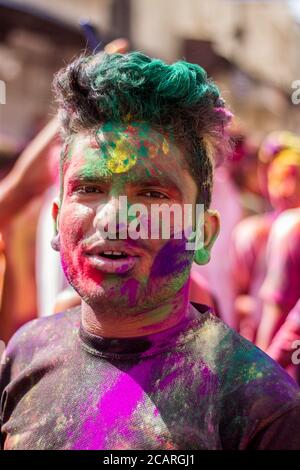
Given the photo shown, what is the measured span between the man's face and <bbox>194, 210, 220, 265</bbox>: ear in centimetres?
10

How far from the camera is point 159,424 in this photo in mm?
1713

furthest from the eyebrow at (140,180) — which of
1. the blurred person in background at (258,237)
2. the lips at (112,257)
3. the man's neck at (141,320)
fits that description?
the blurred person in background at (258,237)

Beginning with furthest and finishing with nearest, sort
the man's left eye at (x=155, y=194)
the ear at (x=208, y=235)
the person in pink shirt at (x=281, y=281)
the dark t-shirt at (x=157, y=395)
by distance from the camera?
the person in pink shirt at (x=281, y=281), the ear at (x=208, y=235), the man's left eye at (x=155, y=194), the dark t-shirt at (x=157, y=395)

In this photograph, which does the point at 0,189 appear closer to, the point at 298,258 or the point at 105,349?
the point at 298,258

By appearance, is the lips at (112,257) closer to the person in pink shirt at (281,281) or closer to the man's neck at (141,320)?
the man's neck at (141,320)

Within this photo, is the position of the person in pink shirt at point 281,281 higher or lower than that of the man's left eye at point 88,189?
lower

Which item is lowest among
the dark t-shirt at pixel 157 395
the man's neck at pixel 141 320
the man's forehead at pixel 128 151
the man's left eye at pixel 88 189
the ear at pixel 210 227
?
the dark t-shirt at pixel 157 395

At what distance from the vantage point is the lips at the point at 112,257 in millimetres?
1740

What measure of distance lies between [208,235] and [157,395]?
0.48 metres

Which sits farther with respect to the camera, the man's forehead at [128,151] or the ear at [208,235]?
the ear at [208,235]

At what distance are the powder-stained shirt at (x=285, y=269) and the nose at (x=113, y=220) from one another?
1.45 m

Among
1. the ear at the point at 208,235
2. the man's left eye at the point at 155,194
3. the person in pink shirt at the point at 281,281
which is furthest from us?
the person in pink shirt at the point at 281,281

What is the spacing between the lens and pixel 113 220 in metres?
1.72

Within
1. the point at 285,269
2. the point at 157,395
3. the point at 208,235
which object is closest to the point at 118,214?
the point at 208,235
